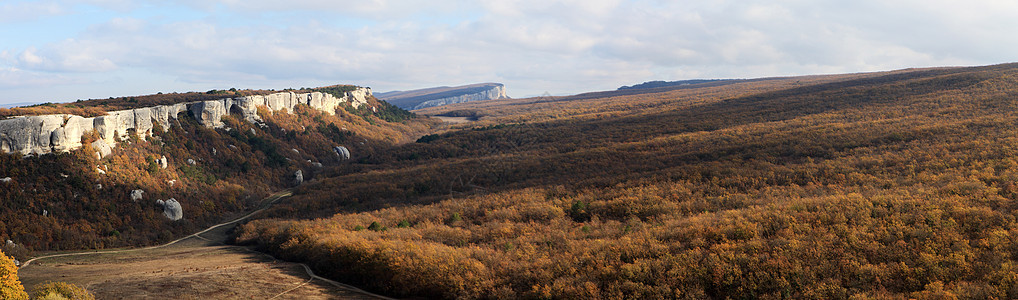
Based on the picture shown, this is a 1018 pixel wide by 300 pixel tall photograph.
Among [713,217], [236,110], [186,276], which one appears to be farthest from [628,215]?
[236,110]

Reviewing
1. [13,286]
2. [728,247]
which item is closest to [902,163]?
[728,247]

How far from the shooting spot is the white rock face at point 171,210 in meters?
44.8

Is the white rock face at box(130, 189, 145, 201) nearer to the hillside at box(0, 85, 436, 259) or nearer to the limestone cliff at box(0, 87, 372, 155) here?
the hillside at box(0, 85, 436, 259)

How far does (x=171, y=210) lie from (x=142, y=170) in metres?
7.87

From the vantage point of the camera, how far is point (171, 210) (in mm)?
45031

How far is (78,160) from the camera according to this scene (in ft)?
139

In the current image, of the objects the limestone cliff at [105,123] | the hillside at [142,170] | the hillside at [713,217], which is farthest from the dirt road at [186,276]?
the limestone cliff at [105,123]

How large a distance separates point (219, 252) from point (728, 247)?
32664 millimetres

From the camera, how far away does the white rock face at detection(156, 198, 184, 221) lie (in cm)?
4475

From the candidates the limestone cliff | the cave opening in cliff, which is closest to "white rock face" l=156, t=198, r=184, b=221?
the limestone cliff

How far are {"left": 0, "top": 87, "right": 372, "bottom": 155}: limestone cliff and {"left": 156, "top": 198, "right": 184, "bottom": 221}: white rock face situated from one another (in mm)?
9506

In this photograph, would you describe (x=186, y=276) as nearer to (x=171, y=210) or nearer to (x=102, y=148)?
(x=171, y=210)

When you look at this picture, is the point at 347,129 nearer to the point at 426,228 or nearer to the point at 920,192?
the point at 426,228

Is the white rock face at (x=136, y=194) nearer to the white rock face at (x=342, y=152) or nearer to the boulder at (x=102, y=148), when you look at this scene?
the boulder at (x=102, y=148)
